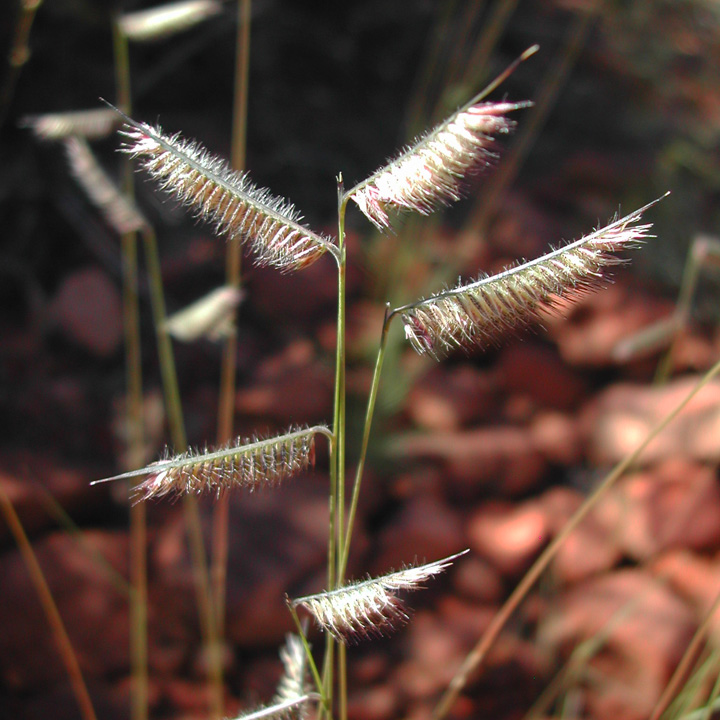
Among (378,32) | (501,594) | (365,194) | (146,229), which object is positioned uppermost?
(378,32)

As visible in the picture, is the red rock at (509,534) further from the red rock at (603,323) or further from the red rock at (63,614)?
the red rock at (63,614)

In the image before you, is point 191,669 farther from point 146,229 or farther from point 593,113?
point 593,113

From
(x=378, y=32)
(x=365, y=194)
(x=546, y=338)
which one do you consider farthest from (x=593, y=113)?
(x=365, y=194)

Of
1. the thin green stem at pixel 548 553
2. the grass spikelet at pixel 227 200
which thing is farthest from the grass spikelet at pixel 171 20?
the thin green stem at pixel 548 553

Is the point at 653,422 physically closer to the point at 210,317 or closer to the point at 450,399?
the point at 450,399

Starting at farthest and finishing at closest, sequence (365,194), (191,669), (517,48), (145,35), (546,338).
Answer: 1. (517,48)
2. (546,338)
3. (191,669)
4. (145,35)
5. (365,194)

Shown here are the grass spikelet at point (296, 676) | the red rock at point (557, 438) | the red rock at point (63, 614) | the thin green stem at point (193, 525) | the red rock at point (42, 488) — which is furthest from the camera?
the red rock at point (557, 438)
